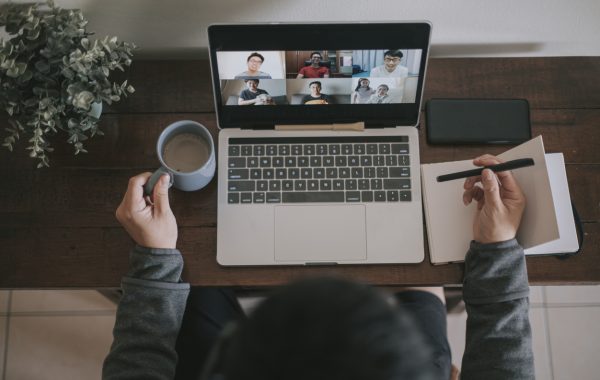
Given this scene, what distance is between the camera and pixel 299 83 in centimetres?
88

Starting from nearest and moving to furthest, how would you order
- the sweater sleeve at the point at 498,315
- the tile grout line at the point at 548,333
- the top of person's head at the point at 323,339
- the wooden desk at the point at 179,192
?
the top of person's head at the point at 323,339
the sweater sleeve at the point at 498,315
the wooden desk at the point at 179,192
the tile grout line at the point at 548,333

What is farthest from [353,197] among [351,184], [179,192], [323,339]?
[323,339]

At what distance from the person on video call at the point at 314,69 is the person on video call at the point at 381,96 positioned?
3.8 inches

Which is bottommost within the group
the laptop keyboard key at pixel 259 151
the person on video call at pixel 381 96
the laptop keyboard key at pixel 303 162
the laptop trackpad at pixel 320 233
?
the laptop trackpad at pixel 320 233

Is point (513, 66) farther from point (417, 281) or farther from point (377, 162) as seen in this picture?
point (417, 281)

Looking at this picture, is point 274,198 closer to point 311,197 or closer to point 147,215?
point 311,197

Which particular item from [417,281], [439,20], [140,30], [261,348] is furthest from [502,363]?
[140,30]

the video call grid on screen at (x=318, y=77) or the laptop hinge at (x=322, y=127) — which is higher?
the video call grid on screen at (x=318, y=77)

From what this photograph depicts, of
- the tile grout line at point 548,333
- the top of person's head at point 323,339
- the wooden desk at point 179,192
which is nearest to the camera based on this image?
the top of person's head at point 323,339

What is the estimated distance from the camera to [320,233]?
0.91 meters

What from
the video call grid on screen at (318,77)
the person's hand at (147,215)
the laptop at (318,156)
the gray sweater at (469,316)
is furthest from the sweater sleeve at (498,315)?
the person's hand at (147,215)

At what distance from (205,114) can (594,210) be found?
0.78m

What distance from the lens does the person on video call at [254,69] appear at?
2.76 ft

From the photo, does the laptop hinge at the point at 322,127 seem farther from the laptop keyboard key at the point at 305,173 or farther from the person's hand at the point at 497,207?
the person's hand at the point at 497,207
